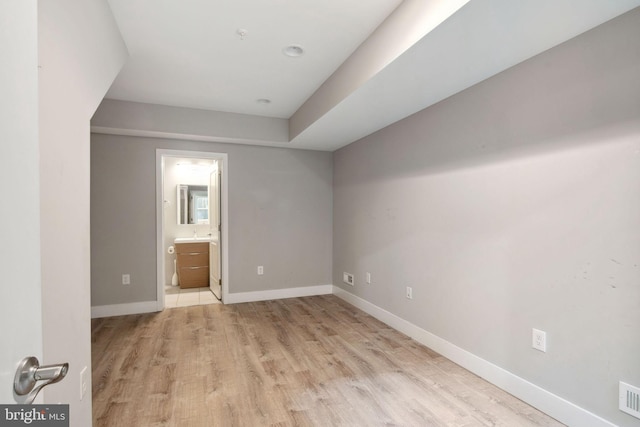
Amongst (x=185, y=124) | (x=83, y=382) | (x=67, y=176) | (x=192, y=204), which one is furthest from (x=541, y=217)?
(x=192, y=204)

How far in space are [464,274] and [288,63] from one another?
229 cm

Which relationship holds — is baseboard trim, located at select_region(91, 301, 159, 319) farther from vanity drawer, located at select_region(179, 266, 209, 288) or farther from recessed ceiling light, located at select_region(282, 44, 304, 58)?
recessed ceiling light, located at select_region(282, 44, 304, 58)

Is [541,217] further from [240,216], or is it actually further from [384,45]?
[240,216]

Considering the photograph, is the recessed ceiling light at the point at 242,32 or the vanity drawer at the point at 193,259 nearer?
the recessed ceiling light at the point at 242,32

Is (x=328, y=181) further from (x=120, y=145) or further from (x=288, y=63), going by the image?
(x=120, y=145)

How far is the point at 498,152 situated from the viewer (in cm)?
225

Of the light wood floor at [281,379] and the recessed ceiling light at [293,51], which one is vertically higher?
the recessed ceiling light at [293,51]

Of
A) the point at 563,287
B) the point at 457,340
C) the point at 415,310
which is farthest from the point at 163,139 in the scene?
the point at 563,287

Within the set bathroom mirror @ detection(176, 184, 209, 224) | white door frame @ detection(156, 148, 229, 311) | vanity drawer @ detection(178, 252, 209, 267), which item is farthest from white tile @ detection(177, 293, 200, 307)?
bathroom mirror @ detection(176, 184, 209, 224)

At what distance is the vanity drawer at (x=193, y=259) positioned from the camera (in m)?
5.26

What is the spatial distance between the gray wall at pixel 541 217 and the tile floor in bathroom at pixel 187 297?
9.48ft

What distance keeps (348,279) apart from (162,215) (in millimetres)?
2620

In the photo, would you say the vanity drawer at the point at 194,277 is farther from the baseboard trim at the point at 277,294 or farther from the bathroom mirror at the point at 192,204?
the baseboard trim at the point at 277,294

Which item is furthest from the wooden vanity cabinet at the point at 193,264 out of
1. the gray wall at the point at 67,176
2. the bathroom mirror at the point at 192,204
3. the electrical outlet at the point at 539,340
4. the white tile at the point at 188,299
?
the electrical outlet at the point at 539,340
